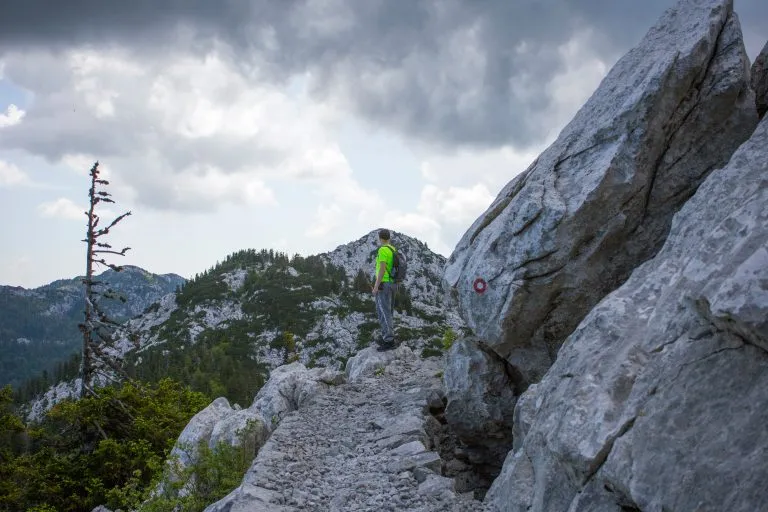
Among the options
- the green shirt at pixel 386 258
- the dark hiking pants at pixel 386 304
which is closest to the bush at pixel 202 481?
the dark hiking pants at pixel 386 304

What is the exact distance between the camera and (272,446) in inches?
496

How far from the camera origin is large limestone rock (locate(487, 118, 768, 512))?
4.24 meters

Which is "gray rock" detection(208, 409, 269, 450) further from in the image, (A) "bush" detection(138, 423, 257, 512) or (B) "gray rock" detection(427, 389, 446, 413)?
(B) "gray rock" detection(427, 389, 446, 413)

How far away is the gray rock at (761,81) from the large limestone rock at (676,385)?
4.23 meters

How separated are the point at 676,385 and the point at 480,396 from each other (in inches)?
301

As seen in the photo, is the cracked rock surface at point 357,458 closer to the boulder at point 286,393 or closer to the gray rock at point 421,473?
the gray rock at point 421,473

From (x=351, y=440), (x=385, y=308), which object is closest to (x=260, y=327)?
(x=385, y=308)

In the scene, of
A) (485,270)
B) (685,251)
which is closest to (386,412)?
(485,270)

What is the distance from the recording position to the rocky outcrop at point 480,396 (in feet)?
40.2

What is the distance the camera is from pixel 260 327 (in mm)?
159125

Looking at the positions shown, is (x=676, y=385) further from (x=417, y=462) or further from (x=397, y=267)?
(x=397, y=267)

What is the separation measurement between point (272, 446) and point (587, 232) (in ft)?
26.4

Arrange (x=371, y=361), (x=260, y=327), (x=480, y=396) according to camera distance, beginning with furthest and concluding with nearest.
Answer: (x=260, y=327), (x=371, y=361), (x=480, y=396)

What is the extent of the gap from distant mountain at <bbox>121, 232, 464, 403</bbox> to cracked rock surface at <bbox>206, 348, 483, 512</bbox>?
84.8 metres
